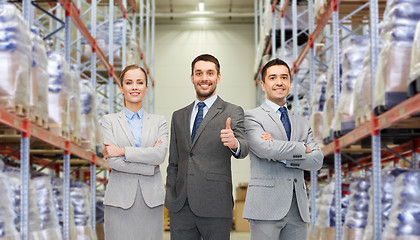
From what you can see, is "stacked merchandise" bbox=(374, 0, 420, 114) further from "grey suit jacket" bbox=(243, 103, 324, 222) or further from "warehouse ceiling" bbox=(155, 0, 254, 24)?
"warehouse ceiling" bbox=(155, 0, 254, 24)

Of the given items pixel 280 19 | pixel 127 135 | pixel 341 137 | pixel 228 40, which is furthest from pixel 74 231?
pixel 228 40

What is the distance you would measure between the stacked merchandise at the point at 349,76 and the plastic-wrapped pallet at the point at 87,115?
3.93m

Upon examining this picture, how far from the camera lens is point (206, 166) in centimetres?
344

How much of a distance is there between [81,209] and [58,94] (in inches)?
91.8

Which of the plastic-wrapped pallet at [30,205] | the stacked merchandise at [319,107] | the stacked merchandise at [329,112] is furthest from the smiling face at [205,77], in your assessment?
the stacked merchandise at [319,107]

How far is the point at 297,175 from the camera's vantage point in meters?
3.60

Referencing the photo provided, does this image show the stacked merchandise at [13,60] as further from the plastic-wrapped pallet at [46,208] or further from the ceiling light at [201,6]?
the ceiling light at [201,6]

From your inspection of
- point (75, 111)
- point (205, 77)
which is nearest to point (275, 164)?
point (205, 77)

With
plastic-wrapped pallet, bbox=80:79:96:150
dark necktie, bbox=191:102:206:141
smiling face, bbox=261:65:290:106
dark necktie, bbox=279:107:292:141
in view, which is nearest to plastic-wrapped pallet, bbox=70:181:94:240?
plastic-wrapped pallet, bbox=80:79:96:150

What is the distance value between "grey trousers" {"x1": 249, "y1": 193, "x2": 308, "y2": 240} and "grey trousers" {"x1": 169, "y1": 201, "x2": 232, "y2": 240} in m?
0.19

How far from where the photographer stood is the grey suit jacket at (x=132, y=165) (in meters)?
3.55

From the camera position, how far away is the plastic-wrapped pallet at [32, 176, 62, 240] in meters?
6.47

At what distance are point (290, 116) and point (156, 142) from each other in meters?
0.85

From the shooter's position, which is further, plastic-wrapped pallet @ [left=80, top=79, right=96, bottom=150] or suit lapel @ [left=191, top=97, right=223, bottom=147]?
plastic-wrapped pallet @ [left=80, top=79, right=96, bottom=150]
